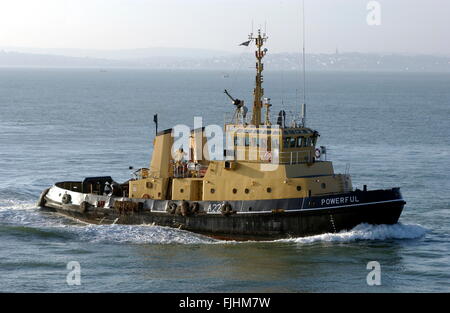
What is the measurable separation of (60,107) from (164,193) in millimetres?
65311

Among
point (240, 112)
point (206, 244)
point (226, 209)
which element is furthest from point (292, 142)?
point (206, 244)

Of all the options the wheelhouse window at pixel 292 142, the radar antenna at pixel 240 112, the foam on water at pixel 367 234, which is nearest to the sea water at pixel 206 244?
the foam on water at pixel 367 234

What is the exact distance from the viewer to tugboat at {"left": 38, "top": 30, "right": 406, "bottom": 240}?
30047 mm

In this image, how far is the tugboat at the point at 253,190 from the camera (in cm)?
3005

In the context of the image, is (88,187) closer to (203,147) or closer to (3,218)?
(3,218)

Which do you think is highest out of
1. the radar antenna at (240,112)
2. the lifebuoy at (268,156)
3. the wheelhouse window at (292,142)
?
the radar antenna at (240,112)

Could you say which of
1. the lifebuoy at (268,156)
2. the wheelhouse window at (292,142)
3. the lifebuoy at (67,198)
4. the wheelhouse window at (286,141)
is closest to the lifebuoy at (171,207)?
the lifebuoy at (268,156)

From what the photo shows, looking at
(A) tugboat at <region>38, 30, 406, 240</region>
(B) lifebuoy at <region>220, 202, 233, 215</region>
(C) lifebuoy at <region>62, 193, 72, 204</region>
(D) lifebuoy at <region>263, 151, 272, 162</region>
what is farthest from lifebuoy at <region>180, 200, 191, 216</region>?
(C) lifebuoy at <region>62, 193, 72, 204</region>

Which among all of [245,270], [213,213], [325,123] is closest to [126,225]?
[213,213]

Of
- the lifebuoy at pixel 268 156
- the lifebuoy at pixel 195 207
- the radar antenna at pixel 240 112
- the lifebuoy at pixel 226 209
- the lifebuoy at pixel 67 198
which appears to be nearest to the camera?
the lifebuoy at pixel 226 209

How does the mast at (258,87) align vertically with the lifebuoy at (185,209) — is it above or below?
above

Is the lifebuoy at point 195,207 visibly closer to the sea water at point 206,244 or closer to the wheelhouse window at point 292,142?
the sea water at point 206,244

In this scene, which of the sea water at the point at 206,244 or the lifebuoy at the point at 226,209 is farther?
the lifebuoy at the point at 226,209

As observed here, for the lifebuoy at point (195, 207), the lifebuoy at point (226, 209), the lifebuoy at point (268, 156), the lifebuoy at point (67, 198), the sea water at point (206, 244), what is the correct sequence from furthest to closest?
1. the lifebuoy at point (67, 198)
2. the lifebuoy at point (195, 207)
3. the lifebuoy at point (268, 156)
4. the lifebuoy at point (226, 209)
5. the sea water at point (206, 244)
